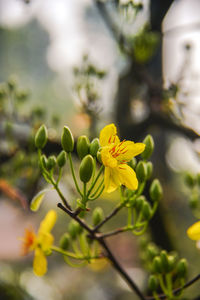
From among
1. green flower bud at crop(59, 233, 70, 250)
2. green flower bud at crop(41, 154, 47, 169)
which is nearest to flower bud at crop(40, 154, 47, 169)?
green flower bud at crop(41, 154, 47, 169)

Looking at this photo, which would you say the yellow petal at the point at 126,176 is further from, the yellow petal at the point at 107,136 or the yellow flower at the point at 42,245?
the yellow flower at the point at 42,245

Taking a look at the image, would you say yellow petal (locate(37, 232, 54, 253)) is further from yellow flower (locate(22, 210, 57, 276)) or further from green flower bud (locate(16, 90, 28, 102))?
green flower bud (locate(16, 90, 28, 102))

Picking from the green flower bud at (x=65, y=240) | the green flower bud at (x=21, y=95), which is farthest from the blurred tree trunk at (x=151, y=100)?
the green flower bud at (x=65, y=240)

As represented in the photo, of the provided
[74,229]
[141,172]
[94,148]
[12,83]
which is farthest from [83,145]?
[12,83]

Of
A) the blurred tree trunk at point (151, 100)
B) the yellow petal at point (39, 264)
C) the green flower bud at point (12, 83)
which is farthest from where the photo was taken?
the green flower bud at point (12, 83)

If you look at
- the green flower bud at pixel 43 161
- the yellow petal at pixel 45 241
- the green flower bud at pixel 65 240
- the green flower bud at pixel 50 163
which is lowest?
the green flower bud at pixel 65 240

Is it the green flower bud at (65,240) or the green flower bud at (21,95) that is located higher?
the green flower bud at (21,95)

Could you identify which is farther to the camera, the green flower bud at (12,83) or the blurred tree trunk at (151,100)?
the green flower bud at (12,83)
